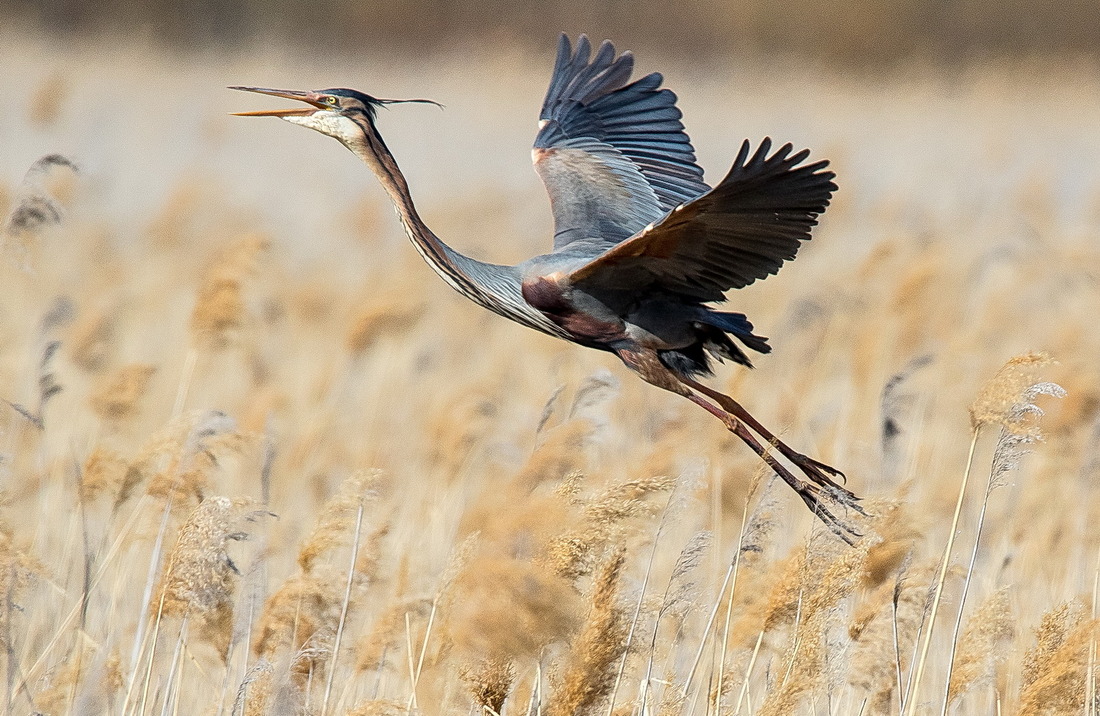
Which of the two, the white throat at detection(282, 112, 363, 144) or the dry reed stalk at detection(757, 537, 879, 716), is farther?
the white throat at detection(282, 112, 363, 144)

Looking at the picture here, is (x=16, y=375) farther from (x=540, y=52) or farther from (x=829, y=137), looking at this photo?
(x=540, y=52)

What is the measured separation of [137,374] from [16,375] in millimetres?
2053

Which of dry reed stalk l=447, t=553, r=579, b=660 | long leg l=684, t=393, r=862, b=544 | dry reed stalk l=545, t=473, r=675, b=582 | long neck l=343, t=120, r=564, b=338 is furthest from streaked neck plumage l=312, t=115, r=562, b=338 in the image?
dry reed stalk l=447, t=553, r=579, b=660

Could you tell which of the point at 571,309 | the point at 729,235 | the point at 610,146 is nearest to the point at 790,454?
the point at 729,235

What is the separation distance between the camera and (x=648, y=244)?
3473 millimetres

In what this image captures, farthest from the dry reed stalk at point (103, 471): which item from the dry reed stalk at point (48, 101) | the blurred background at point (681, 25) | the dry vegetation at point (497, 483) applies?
the blurred background at point (681, 25)

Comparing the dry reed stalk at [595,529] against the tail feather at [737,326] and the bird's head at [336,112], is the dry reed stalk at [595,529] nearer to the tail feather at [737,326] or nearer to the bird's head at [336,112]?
the tail feather at [737,326]

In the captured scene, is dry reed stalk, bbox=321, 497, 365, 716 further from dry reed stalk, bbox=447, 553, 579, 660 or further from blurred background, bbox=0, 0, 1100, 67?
blurred background, bbox=0, 0, 1100, 67

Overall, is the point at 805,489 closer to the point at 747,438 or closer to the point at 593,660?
the point at 747,438

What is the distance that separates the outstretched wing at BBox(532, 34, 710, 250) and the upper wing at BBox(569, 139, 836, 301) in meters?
0.73

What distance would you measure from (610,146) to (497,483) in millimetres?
1625

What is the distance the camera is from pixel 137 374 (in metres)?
4.25

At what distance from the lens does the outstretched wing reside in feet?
14.9

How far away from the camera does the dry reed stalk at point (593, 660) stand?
2709mm
